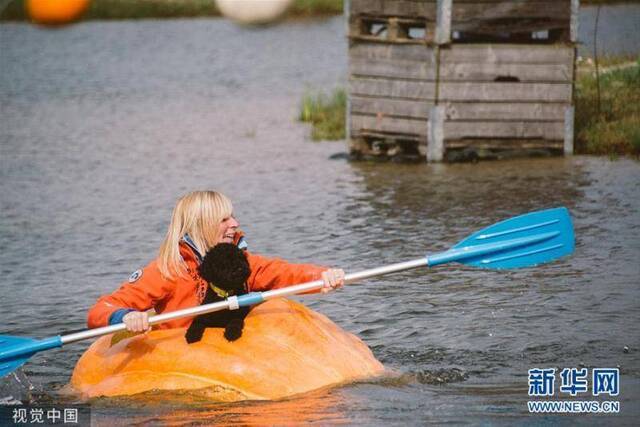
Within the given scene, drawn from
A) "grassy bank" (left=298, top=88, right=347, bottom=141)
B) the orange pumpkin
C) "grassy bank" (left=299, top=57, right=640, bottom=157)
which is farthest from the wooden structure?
the orange pumpkin

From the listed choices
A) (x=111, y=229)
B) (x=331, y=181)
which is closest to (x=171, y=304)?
(x=111, y=229)

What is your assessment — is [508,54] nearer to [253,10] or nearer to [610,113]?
[610,113]

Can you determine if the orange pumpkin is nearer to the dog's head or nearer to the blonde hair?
the blonde hair

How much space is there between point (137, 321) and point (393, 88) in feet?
25.5

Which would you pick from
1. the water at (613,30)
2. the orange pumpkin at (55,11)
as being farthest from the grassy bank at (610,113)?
the orange pumpkin at (55,11)

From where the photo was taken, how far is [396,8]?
44.9 feet

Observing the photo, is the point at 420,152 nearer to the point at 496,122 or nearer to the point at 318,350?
the point at 496,122

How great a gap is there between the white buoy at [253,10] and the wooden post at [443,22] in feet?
95.2

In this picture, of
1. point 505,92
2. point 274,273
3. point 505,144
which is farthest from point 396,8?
point 274,273

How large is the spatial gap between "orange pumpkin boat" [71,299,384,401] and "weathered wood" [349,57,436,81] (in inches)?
271

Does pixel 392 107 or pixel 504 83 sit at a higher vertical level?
pixel 504 83

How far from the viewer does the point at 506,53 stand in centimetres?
1349

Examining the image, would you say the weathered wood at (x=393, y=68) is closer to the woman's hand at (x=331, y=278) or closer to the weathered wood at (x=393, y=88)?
the weathered wood at (x=393, y=88)

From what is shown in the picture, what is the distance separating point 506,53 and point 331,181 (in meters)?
2.07
